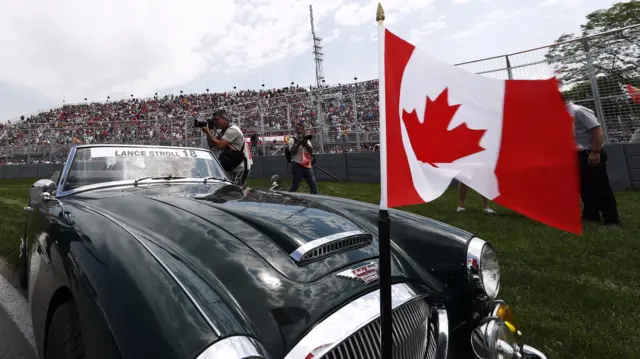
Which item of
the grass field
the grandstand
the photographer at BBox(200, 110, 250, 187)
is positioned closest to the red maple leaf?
the grass field

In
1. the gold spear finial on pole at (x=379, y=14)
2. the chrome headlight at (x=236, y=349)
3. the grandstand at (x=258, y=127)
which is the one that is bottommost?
the chrome headlight at (x=236, y=349)

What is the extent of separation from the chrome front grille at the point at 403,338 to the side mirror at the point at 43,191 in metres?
2.27

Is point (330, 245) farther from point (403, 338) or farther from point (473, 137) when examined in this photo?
point (473, 137)

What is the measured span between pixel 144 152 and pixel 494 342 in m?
2.73

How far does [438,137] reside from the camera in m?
1.16

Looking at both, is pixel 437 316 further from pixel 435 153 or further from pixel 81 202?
pixel 81 202

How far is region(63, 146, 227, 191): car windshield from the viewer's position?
8.51ft

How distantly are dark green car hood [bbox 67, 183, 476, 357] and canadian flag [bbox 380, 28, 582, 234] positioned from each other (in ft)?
1.47

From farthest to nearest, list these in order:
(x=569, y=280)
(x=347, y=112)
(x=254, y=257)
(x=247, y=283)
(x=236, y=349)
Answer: (x=347, y=112) < (x=569, y=280) < (x=254, y=257) < (x=247, y=283) < (x=236, y=349)

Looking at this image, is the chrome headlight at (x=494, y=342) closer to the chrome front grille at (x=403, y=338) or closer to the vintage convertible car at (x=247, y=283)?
the vintage convertible car at (x=247, y=283)

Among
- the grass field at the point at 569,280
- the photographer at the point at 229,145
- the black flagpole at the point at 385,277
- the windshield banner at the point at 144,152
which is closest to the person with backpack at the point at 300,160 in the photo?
the photographer at the point at 229,145

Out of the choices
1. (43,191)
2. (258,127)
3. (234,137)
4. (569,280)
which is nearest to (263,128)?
(258,127)

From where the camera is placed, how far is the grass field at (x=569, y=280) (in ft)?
6.81

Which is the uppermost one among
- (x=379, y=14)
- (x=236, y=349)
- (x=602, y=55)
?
(x=602, y=55)
